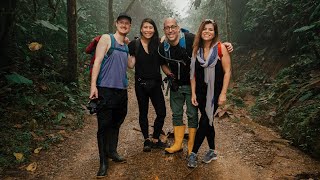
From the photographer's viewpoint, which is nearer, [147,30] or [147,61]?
[147,30]

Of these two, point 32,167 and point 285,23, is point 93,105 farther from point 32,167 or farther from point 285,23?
point 285,23

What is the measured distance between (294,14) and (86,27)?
1118 cm

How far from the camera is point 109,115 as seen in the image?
4.65 m

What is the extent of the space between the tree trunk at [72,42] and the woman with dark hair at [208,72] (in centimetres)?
603

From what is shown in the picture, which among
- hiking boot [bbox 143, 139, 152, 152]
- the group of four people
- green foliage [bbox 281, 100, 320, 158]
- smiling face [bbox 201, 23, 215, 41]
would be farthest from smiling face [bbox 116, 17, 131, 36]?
green foliage [bbox 281, 100, 320, 158]

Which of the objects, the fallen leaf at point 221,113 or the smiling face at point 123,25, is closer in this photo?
the smiling face at point 123,25

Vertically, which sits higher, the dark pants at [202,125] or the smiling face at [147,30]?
the smiling face at [147,30]

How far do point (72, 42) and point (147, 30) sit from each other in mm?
5373

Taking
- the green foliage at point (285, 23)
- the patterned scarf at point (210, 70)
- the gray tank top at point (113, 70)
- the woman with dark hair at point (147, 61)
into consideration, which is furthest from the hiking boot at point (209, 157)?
the green foliage at point (285, 23)

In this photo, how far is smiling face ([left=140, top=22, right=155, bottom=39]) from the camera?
4.90 metres

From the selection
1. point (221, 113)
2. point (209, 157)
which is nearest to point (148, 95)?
point (209, 157)

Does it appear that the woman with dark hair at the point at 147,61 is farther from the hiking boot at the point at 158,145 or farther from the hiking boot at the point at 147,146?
the hiking boot at the point at 158,145

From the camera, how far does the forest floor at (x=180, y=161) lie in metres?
4.69

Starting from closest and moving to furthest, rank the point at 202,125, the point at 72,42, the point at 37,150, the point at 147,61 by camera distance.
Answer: the point at 202,125, the point at 147,61, the point at 37,150, the point at 72,42
